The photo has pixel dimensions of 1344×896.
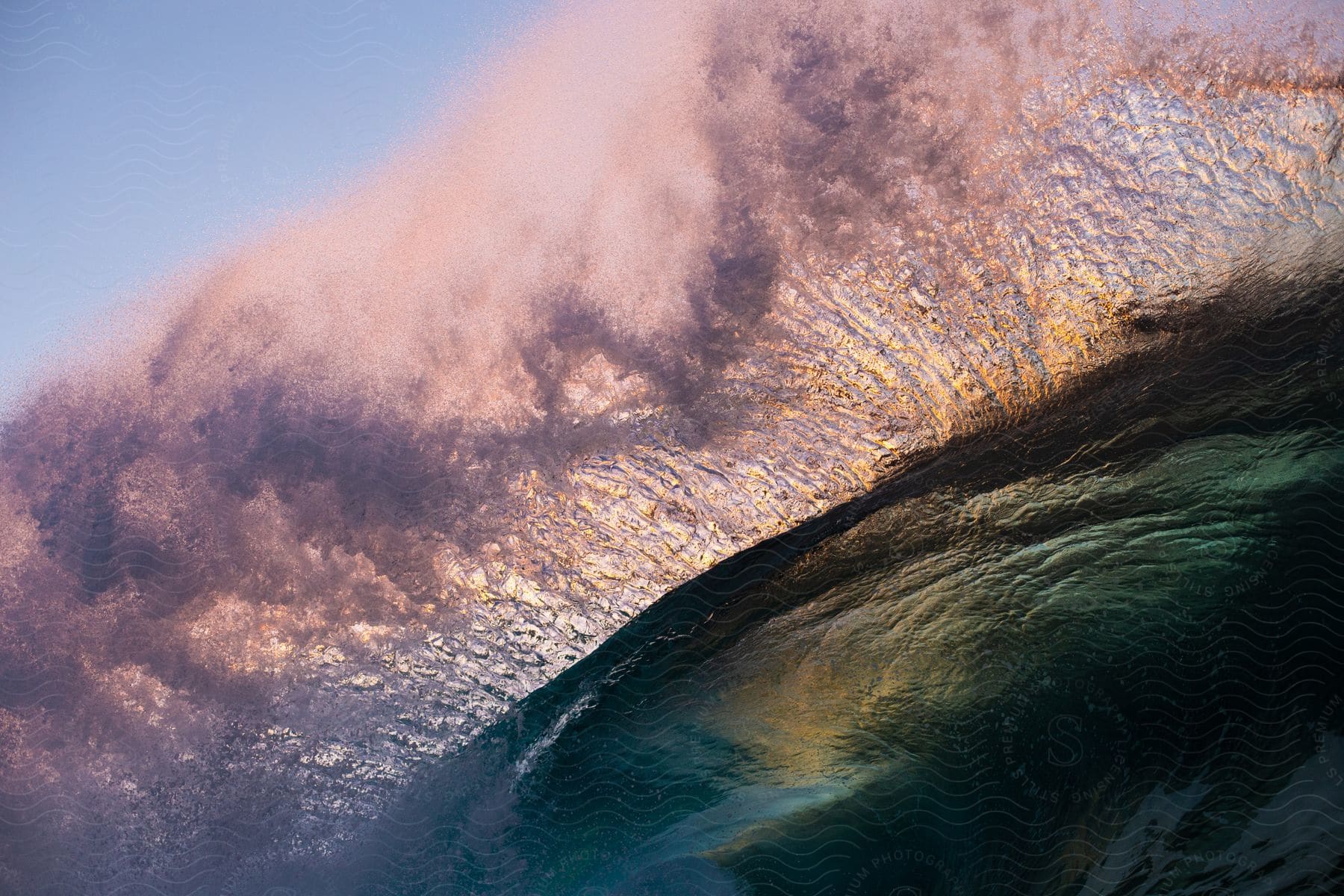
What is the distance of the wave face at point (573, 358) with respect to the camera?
1493 millimetres

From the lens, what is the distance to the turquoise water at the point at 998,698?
1.52 metres

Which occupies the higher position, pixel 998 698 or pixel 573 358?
pixel 573 358

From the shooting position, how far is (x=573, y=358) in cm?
157

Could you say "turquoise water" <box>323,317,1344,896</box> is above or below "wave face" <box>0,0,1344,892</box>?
below

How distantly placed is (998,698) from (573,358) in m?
1.12

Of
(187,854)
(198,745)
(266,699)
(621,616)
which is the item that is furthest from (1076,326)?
(187,854)

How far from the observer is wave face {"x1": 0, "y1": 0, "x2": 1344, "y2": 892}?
1.49 metres

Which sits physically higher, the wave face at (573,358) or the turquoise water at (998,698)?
the wave face at (573,358)

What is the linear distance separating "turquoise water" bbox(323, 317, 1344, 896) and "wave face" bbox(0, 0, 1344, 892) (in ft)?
0.36

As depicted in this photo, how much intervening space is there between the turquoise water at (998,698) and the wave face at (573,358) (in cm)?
11

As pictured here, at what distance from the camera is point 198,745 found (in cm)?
164

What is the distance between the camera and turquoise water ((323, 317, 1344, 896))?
4.98 feet

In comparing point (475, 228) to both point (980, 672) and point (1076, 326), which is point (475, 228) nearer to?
point (1076, 326)

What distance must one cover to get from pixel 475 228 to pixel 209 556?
0.89 meters
